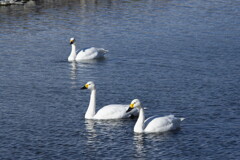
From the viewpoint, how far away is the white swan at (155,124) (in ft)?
97.7

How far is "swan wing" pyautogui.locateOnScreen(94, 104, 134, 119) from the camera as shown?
31.9m

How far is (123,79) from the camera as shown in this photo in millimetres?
40562

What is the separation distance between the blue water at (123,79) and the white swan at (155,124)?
1.70ft

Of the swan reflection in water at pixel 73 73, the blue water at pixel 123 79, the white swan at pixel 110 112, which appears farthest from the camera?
the swan reflection in water at pixel 73 73

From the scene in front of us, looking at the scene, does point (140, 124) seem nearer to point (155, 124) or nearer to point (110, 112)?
point (155, 124)

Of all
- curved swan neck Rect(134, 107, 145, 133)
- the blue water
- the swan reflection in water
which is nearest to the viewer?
the blue water

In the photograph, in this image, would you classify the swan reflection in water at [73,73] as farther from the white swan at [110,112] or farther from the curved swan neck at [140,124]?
the curved swan neck at [140,124]

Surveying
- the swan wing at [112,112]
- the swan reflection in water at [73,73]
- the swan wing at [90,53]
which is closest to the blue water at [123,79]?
the swan reflection in water at [73,73]

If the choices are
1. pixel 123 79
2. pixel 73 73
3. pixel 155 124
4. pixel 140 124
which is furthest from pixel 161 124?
pixel 73 73

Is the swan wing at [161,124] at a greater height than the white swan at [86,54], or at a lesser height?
lesser

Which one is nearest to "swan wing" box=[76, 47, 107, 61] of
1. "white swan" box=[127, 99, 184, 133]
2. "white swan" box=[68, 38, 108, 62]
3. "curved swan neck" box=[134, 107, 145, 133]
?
"white swan" box=[68, 38, 108, 62]

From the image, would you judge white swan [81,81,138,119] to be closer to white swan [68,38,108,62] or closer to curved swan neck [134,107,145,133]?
curved swan neck [134,107,145,133]

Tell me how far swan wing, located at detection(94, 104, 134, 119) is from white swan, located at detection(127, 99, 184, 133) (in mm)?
1925

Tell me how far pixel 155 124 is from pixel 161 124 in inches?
12.0
